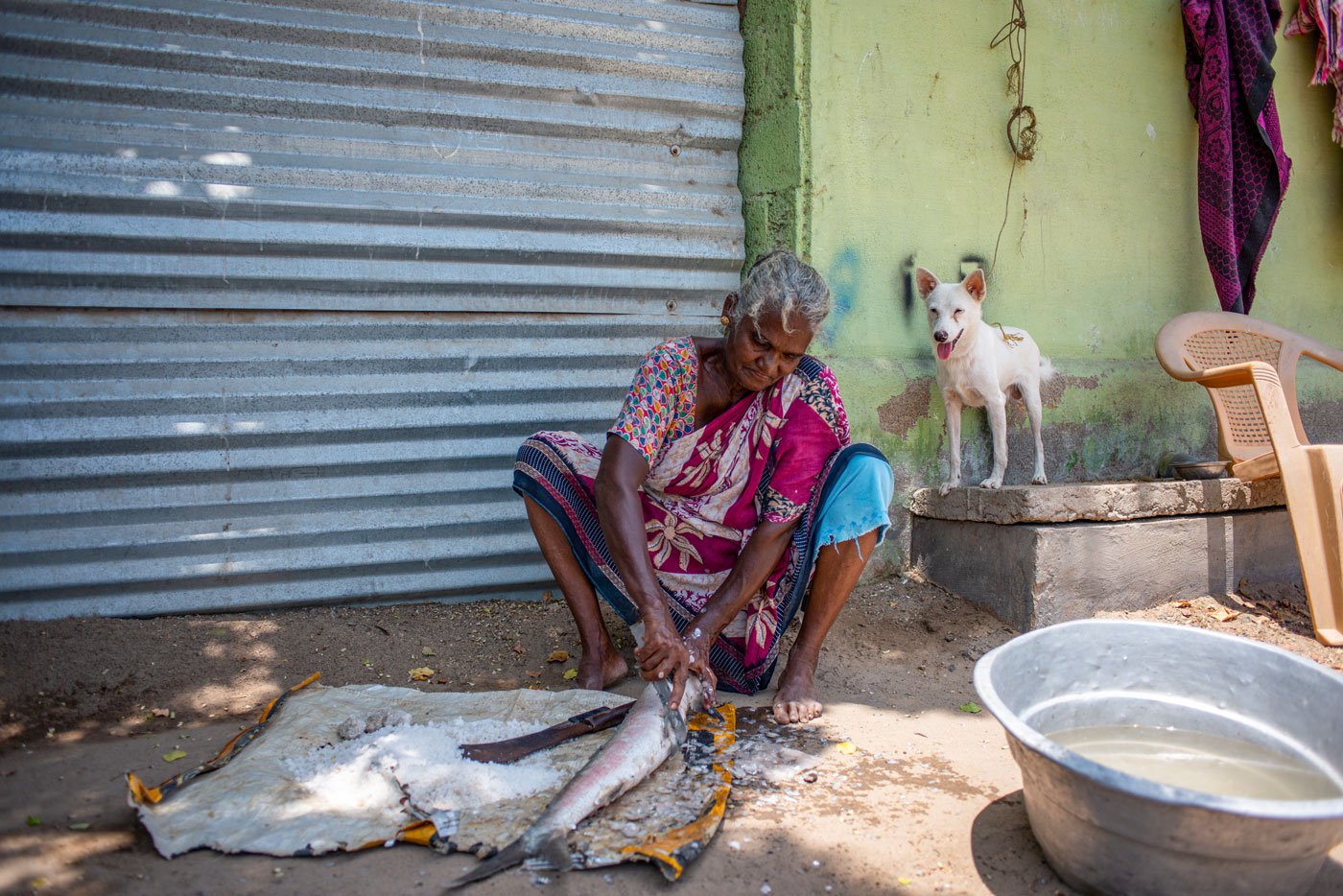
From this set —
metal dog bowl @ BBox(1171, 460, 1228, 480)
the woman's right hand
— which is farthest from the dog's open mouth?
the woman's right hand

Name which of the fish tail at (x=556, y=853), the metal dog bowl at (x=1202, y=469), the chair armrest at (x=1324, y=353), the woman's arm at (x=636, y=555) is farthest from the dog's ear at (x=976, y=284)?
the fish tail at (x=556, y=853)

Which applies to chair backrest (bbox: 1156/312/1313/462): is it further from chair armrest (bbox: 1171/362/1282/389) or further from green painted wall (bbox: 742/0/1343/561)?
green painted wall (bbox: 742/0/1343/561)

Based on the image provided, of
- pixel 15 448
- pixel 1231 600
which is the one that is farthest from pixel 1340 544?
pixel 15 448

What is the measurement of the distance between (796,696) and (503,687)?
0.97 m

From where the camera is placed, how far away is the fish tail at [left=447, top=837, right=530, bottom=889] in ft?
5.56

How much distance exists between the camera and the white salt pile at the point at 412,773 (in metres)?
1.97

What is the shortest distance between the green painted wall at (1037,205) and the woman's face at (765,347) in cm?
115

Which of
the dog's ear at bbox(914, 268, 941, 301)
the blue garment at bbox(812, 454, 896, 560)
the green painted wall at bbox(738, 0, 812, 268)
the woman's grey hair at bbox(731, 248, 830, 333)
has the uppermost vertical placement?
the green painted wall at bbox(738, 0, 812, 268)

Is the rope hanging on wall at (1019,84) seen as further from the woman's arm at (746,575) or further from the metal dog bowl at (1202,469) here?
the woman's arm at (746,575)

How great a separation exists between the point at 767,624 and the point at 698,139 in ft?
7.18

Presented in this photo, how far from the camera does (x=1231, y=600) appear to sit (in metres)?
3.73

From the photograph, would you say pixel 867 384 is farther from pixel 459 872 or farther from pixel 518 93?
pixel 459 872

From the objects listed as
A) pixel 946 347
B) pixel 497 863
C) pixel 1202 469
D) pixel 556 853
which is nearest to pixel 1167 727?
pixel 556 853

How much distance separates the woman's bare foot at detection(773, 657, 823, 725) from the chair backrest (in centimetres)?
225
